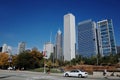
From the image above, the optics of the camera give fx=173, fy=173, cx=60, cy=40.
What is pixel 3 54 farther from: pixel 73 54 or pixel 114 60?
pixel 73 54

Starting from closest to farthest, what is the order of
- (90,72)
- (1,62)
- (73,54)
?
(90,72)
(1,62)
(73,54)

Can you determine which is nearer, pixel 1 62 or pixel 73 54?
pixel 1 62

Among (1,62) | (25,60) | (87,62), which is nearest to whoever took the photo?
(25,60)

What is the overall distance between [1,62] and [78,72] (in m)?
72.9

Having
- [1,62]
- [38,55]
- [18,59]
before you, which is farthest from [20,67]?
[1,62]

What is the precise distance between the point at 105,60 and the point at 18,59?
5993cm

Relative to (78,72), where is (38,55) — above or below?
above

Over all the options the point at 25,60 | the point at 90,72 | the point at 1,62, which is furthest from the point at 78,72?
the point at 1,62

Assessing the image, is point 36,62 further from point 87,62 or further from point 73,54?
point 73,54

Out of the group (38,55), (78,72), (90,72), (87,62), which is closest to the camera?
(78,72)

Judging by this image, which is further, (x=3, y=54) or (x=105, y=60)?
(x=105, y=60)

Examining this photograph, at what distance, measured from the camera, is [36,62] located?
285ft

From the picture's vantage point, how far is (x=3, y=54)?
102 metres

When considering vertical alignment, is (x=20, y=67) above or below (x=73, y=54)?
below
